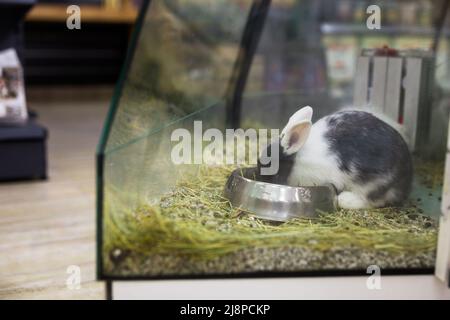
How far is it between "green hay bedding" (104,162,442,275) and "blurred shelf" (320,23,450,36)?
1.97ft

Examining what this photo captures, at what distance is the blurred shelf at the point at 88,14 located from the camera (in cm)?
583

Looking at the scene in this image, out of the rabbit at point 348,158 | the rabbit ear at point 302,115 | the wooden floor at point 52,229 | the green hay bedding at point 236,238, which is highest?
the rabbit ear at point 302,115

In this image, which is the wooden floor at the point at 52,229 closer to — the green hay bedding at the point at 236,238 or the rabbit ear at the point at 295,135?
the green hay bedding at the point at 236,238

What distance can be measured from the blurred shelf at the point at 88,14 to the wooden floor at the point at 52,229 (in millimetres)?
2826

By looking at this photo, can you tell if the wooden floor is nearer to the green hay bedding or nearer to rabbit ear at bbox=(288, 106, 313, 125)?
the green hay bedding

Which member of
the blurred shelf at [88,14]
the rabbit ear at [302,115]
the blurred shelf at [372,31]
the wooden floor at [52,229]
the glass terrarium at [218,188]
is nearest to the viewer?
the glass terrarium at [218,188]

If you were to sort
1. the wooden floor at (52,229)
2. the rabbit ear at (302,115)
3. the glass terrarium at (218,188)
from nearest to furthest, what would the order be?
the glass terrarium at (218,188)
the rabbit ear at (302,115)
the wooden floor at (52,229)

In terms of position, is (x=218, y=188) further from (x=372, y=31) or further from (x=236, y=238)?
(x=372, y=31)

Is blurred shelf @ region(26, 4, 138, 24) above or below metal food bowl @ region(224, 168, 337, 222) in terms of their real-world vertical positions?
above

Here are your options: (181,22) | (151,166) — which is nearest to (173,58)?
(181,22)

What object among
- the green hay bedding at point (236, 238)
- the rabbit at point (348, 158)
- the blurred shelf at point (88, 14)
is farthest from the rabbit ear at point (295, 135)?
the blurred shelf at point (88, 14)

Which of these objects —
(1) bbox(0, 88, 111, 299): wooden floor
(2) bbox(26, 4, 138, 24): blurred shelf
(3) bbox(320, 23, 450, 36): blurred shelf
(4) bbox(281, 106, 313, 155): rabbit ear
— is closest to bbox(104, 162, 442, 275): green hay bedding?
(4) bbox(281, 106, 313, 155): rabbit ear

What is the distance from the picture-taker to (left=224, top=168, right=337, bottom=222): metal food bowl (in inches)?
40.7
